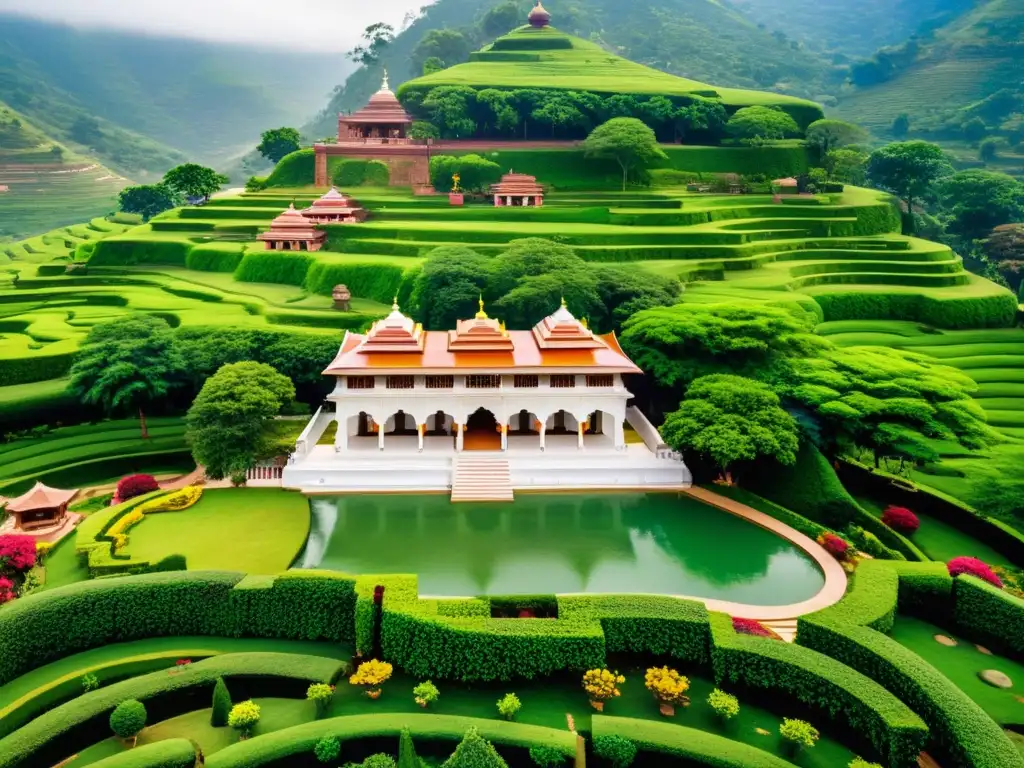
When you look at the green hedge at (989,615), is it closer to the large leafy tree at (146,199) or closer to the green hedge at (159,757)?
the green hedge at (159,757)

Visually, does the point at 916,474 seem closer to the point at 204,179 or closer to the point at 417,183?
the point at 417,183

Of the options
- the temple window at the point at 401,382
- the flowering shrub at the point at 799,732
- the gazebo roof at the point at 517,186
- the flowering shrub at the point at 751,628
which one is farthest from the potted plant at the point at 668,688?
the gazebo roof at the point at 517,186

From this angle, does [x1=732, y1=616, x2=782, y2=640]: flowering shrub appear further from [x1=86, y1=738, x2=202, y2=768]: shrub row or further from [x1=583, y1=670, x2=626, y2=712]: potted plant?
[x1=86, y1=738, x2=202, y2=768]: shrub row

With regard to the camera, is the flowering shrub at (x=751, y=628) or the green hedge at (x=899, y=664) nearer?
the green hedge at (x=899, y=664)

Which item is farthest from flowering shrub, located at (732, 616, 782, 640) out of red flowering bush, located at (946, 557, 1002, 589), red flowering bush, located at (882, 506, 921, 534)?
red flowering bush, located at (882, 506, 921, 534)

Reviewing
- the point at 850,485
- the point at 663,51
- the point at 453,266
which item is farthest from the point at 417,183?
the point at 663,51

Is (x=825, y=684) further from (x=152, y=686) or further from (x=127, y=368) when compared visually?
(x=127, y=368)
